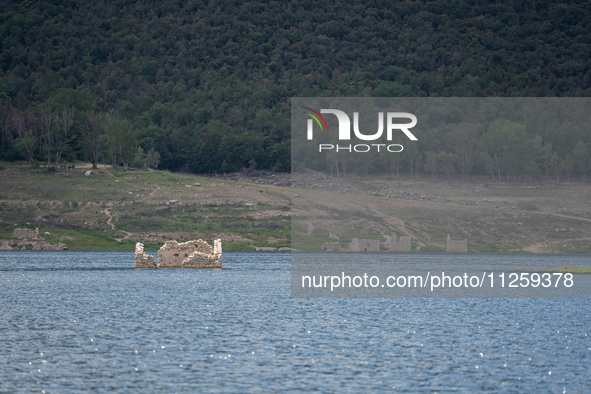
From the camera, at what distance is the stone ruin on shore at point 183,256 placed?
321 ft

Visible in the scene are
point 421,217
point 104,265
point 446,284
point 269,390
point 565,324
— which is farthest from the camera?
point 421,217

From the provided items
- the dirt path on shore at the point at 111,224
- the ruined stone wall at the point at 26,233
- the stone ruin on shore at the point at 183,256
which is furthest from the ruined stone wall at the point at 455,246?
the ruined stone wall at the point at 26,233

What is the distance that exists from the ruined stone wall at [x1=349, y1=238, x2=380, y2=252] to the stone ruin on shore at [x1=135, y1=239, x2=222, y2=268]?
7154 cm

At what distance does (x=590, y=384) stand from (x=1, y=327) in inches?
1313

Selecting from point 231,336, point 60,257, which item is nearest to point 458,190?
point 60,257

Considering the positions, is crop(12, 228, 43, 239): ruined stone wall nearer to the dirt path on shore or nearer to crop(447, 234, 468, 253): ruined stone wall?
the dirt path on shore

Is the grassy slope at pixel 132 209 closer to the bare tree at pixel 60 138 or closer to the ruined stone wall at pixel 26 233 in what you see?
the ruined stone wall at pixel 26 233

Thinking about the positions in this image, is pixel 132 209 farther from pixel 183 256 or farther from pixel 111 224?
pixel 183 256

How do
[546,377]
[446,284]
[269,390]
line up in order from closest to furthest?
[269,390] → [546,377] → [446,284]

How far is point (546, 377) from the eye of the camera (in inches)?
1211

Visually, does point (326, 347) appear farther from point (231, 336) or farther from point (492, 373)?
point (492, 373)

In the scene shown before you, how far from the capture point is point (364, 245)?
169 m

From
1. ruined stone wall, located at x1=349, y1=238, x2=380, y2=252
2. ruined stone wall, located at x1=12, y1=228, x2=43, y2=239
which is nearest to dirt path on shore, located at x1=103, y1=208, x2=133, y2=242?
ruined stone wall, located at x1=12, y1=228, x2=43, y2=239

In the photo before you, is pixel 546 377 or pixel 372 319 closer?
pixel 546 377
